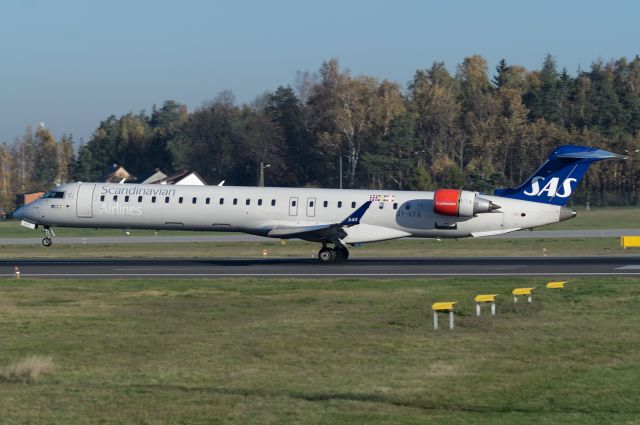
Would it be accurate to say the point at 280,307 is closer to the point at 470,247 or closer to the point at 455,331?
the point at 455,331

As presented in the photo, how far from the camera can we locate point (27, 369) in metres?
19.1

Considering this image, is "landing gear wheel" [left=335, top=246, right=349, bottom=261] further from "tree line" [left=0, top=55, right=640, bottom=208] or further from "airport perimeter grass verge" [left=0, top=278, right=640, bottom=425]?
"tree line" [left=0, top=55, right=640, bottom=208]

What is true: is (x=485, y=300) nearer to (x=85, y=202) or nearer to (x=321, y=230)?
(x=321, y=230)

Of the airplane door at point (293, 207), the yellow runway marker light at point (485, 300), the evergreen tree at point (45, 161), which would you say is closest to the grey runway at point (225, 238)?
the airplane door at point (293, 207)

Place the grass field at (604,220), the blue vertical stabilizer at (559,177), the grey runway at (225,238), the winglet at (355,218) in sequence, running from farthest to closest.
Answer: the grass field at (604,220) < the grey runway at (225,238) < the blue vertical stabilizer at (559,177) < the winglet at (355,218)

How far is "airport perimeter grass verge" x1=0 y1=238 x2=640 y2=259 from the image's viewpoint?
49.1 metres

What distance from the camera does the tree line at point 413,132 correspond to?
109625 millimetres

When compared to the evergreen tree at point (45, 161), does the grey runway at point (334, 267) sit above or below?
below

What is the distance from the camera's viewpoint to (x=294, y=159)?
12206cm

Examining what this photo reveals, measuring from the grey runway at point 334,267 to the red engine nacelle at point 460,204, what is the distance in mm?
2218

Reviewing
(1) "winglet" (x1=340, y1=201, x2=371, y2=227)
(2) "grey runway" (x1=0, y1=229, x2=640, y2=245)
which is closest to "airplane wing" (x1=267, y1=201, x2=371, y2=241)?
(1) "winglet" (x1=340, y1=201, x2=371, y2=227)

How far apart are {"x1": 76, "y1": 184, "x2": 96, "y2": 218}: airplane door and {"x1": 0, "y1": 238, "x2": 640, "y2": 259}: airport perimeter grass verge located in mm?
5777

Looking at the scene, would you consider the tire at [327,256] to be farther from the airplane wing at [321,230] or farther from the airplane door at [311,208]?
the airplane door at [311,208]

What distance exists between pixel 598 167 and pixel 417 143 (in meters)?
23.4
